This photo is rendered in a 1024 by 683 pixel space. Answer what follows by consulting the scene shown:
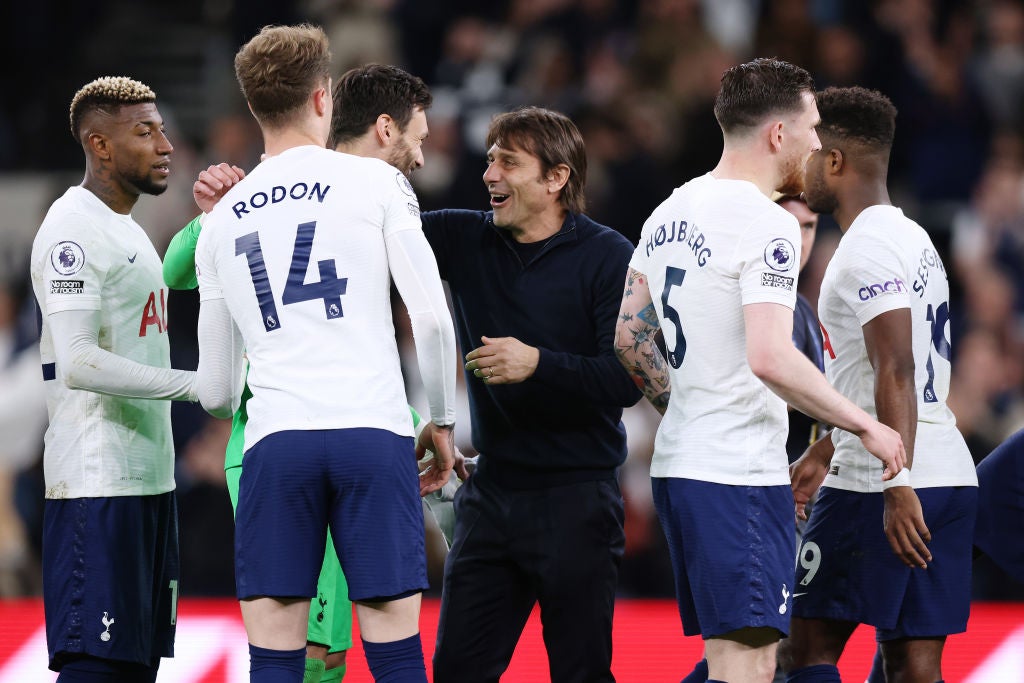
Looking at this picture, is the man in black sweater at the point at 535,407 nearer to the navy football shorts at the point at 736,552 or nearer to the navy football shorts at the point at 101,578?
the navy football shorts at the point at 736,552

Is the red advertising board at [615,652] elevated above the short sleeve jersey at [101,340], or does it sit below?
below

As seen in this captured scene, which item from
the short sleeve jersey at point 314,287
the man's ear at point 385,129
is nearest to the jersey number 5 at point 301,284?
the short sleeve jersey at point 314,287

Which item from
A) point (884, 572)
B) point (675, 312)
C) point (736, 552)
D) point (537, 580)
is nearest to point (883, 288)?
point (675, 312)

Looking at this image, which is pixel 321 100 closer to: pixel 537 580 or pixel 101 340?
pixel 101 340

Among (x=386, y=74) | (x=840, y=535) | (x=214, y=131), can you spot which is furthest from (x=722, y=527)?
(x=214, y=131)

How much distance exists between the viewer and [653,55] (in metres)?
10.8

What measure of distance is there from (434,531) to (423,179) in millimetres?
2887

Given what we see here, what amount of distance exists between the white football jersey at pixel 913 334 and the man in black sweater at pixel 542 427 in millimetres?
715

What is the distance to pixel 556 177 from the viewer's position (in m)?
4.65

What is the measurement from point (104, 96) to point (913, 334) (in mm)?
2822

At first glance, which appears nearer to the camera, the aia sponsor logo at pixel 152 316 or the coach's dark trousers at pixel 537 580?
the coach's dark trousers at pixel 537 580

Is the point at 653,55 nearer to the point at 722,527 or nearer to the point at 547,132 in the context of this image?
the point at 547,132

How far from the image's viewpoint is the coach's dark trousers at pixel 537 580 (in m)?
4.45

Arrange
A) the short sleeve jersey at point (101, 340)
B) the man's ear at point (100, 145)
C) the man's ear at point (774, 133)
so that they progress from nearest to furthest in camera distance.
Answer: the man's ear at point (774, 133) < the short sleeve jersey at point (101, 340) < the man's ear at point (100, 145)
